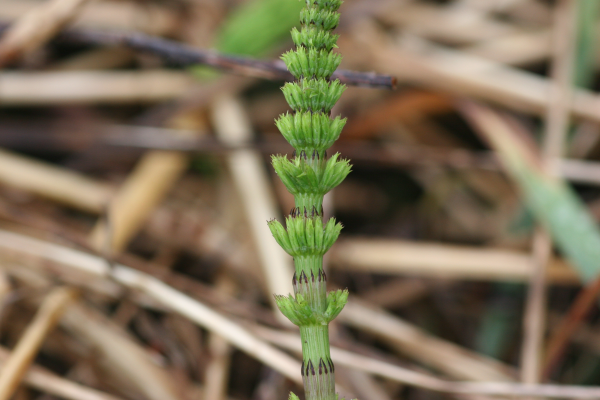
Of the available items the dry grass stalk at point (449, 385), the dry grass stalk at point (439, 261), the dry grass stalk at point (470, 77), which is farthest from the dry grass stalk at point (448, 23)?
the dry grass stalk at point (449, 385)

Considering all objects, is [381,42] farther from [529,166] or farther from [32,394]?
[32,394]

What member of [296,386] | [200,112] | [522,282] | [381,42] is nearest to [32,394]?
[296,386]

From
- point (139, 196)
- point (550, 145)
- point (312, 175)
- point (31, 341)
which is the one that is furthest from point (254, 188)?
point (312, 175)

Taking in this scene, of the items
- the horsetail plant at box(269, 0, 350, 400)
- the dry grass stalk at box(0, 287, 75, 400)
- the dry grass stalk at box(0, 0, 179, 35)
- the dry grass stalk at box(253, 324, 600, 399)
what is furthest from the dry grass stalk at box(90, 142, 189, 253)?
the horsetail plant at box(269, 0, 350, 400)

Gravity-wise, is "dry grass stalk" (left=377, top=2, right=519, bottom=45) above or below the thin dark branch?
above

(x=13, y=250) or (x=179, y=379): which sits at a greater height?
(x=13, y=250)

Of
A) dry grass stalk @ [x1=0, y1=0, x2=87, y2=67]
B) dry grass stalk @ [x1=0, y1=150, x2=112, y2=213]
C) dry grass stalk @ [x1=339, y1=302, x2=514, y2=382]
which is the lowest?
dry grass stalk @ [x1=339, y1=302, x2=514, y2=382]

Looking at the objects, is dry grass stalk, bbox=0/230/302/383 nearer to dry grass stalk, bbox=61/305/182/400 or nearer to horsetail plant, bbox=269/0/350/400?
dry grass stalk, bbox=61/305/182/400
